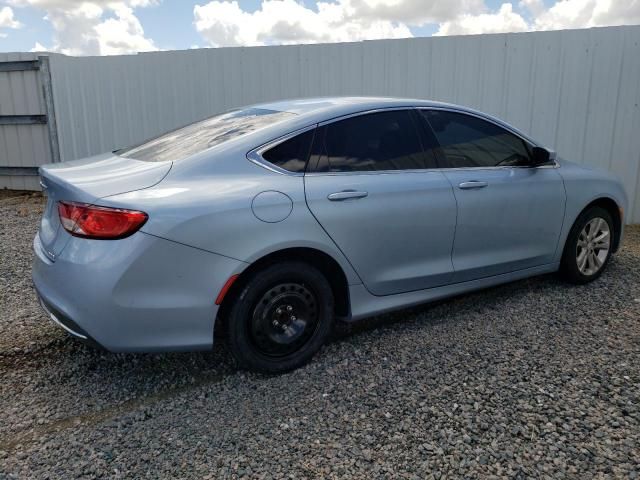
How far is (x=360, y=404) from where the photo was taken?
2934mm

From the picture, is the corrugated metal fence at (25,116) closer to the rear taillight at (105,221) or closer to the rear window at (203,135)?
the rear window at (203,135)

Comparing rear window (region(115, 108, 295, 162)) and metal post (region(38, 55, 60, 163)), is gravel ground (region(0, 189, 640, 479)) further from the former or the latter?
metal post (region(38, 55, 60, 163))

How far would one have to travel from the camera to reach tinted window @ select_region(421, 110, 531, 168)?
3852mm

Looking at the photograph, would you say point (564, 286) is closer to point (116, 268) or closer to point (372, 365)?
point (372, 365)

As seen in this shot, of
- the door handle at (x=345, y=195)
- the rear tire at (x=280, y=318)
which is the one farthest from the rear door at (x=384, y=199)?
the rear tire at (x=280, y=318)

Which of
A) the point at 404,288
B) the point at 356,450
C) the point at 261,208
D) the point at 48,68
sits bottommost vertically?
the point at 356,450

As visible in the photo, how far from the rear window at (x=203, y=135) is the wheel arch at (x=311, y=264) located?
73cm

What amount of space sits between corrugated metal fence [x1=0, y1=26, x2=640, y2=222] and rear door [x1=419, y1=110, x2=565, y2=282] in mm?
2957

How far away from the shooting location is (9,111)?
909cm

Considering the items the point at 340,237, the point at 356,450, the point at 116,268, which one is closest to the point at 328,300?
the point at 340,237

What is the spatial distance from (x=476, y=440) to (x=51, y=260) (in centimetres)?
229

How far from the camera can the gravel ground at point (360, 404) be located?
8.14 ft

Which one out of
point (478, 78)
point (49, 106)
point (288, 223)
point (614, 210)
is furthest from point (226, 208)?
point (49, 106)

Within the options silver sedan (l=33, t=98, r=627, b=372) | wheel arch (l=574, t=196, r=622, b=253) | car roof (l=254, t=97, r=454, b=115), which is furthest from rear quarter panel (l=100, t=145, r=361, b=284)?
wheel arch (l=574, t=196, r=622, b=253)
